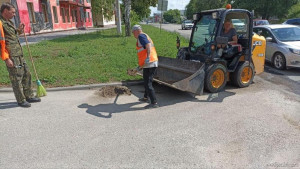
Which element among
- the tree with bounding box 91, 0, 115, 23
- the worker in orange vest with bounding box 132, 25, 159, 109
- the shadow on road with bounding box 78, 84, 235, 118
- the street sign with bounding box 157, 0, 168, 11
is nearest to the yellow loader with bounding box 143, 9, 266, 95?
the shadow on road with bounding box 78, 84, 235, 118

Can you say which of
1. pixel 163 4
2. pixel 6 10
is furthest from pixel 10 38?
pixel 163 4

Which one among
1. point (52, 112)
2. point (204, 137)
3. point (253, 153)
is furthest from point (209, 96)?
point (52, 112)

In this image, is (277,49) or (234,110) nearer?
(234,110)

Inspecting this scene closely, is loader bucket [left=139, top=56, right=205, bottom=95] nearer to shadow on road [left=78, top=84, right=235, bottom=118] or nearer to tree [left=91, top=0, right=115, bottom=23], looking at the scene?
shadow on road [left=78, top=84, right=235, bottom=118]

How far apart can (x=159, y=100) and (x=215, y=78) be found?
5.04 feet

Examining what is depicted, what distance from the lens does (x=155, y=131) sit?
149 inches

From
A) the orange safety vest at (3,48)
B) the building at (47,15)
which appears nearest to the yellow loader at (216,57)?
the orange safety vest at (3,48)

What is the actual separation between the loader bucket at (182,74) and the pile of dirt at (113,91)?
0.83 meters

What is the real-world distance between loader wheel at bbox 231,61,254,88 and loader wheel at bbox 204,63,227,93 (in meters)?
0.41

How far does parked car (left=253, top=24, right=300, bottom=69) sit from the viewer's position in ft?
24.7

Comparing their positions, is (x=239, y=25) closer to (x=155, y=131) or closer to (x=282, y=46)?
(x=282, y=46)

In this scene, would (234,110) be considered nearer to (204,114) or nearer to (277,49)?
(204,114)

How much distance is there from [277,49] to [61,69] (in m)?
7.54

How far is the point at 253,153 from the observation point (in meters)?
3.15
